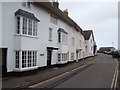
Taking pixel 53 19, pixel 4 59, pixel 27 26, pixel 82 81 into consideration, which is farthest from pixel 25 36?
pixel 53 19

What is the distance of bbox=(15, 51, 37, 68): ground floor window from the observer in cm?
1775

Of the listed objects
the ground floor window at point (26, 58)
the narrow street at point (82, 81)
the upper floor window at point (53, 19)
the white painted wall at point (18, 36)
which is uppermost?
the upper floor window at point (53, 19)

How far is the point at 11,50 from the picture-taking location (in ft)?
57.3

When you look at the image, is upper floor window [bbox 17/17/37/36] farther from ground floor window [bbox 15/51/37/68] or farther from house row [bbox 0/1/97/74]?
ground floor window [bbox 15/51/37/68]

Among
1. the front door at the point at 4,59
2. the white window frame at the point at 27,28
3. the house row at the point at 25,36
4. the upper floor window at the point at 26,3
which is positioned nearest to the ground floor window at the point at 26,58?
the house row at the point at 25,36

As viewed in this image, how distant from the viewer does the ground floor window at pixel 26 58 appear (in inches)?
699

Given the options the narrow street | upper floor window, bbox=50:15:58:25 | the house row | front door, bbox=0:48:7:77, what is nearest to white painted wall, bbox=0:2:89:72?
the house row

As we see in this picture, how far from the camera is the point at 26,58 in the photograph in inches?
730

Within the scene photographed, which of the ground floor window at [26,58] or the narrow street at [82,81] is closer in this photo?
the narrow street at [82,81]

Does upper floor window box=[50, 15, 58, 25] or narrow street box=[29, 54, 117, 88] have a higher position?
upper floor window box=[50, 15, 58, 25]

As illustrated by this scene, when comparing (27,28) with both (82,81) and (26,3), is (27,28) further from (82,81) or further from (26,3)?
(82,81)

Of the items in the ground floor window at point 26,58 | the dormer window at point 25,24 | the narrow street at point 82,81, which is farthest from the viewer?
the dormer window at point 25,24

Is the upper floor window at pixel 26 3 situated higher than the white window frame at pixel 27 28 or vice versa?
the upper floor window at pixel 26 3

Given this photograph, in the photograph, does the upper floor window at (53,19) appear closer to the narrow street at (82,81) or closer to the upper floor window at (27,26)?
the upper floor window at (27,26)
